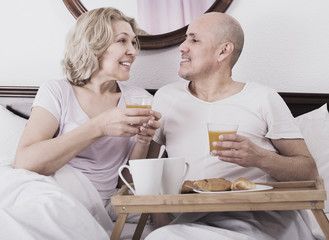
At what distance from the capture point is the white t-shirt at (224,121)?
5.60ft

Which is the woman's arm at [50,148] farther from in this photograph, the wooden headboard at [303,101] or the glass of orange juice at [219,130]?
the wooden headboard at [303,101]

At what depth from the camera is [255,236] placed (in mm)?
1319

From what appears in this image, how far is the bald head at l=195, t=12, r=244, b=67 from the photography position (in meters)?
1.87

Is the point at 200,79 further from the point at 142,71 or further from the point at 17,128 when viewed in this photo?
the point at 17,128

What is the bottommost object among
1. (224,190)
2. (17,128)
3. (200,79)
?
(17,128)

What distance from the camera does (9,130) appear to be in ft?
6.95

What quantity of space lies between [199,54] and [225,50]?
0.12 m

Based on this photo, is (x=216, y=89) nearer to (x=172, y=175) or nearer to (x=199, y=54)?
(x=199, y=54)

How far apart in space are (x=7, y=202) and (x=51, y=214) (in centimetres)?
24

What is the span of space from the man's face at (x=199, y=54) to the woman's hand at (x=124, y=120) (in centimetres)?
33

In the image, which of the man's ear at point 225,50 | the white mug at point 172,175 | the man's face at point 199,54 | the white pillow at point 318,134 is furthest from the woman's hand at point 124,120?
the white pillow at point 318,134

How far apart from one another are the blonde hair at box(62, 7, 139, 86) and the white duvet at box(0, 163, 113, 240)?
0.48 metres

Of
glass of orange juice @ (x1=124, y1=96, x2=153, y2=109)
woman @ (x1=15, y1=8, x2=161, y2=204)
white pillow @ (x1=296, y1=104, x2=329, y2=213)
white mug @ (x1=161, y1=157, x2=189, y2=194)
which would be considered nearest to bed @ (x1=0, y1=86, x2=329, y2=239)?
white pillow @ (x1=296, y1=104, x2=329, y2=213)

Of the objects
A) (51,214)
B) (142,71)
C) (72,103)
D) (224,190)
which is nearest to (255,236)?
(224,190)
